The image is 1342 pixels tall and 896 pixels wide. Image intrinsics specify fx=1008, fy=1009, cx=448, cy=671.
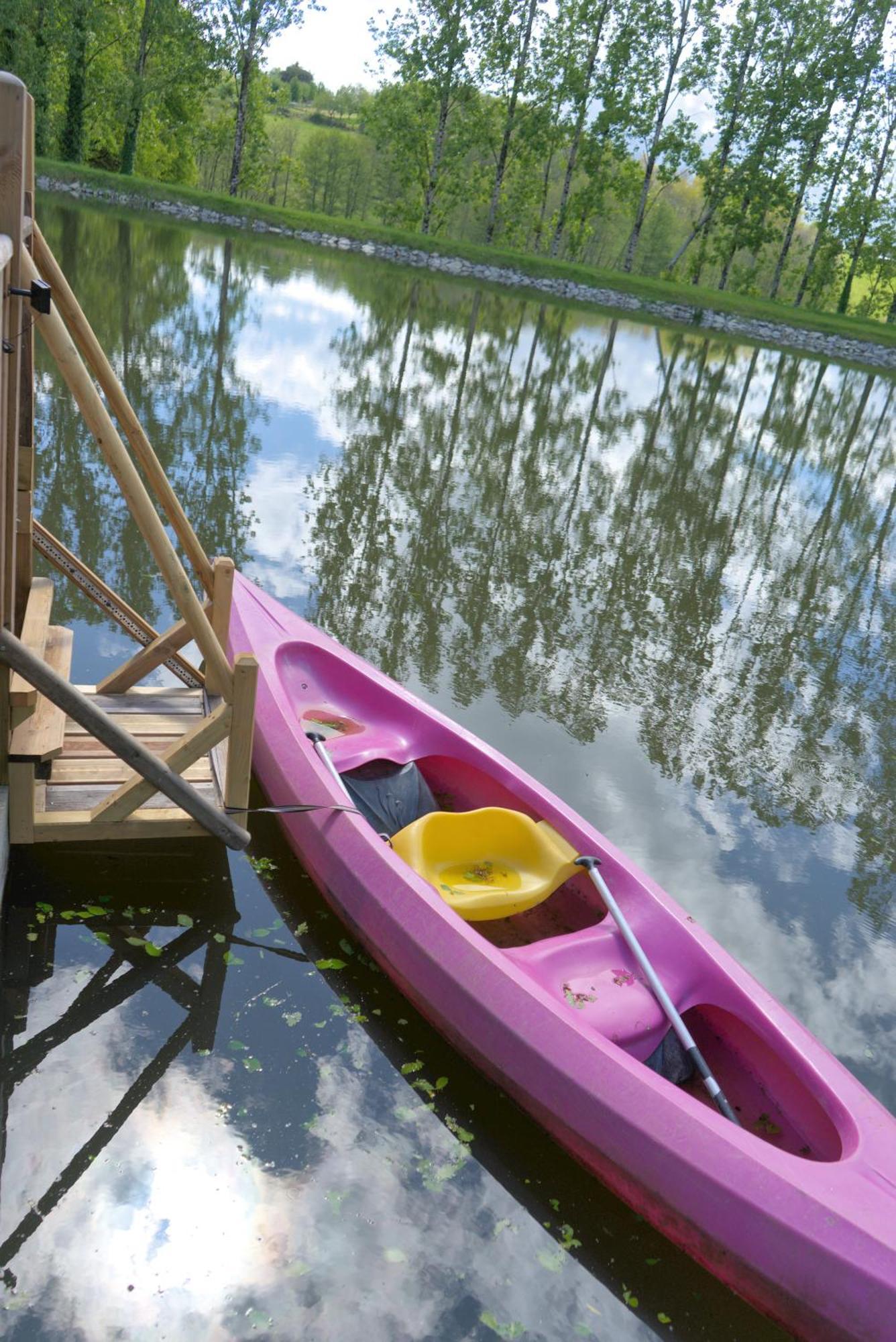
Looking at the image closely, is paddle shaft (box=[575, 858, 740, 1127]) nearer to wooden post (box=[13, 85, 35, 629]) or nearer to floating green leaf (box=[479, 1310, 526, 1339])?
floating green leaf (box=[479, 1310, 526, 1339])

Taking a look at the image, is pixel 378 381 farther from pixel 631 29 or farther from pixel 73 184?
pixel 631 29

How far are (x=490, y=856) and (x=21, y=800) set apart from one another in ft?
6.49

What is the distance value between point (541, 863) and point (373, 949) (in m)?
0.84

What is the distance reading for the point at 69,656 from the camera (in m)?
4.68

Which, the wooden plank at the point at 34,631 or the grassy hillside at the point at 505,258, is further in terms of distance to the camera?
the grassy hillside at the point at 505,258

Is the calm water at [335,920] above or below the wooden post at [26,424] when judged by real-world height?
below

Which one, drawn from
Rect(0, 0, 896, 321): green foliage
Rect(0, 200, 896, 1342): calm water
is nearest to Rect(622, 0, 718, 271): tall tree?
Rect(0, 0, 896, 321): green foliage

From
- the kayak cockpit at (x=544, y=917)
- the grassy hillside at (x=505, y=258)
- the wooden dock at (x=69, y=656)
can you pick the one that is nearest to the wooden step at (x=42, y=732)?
the wooden dock at (x=69, y=656)

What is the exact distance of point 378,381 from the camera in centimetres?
1484

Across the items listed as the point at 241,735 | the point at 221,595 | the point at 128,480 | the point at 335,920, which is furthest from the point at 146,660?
the point at 335,920

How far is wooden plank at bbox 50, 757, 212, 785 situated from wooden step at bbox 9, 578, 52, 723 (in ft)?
1.76

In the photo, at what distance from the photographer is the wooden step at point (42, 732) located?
3799 mm

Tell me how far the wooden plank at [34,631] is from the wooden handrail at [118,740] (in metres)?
0.08

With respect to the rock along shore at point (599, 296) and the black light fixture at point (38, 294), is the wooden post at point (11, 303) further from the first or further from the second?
the rock along shore at point (599, 296)
